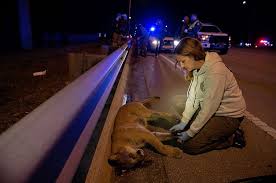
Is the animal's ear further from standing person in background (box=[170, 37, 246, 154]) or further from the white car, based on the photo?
the white car

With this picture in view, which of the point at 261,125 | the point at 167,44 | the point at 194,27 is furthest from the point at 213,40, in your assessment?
the point at 261,125

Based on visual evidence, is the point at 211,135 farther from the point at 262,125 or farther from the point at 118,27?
the point at 118,27

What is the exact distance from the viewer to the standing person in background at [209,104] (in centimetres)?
371

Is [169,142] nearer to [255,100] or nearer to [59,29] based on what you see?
[255,100]

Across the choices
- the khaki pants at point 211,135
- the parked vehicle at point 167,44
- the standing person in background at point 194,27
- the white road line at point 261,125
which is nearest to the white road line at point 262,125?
the white road line at point 261,125

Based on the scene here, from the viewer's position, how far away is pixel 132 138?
11.6ft

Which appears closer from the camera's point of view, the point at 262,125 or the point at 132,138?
the point at 132,138

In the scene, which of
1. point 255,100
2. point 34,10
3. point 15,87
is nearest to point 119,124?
point 255,100

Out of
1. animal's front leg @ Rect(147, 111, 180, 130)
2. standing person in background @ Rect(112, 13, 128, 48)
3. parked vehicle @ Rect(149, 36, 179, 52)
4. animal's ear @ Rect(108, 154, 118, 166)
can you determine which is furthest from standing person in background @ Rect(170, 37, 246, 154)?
parked vehicle @ Rect(149, 36, 179, 52)

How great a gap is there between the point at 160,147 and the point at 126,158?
68cm

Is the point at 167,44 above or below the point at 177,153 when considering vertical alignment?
below

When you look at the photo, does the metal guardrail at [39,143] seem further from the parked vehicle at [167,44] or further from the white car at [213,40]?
the parked vehicle at [167,44]

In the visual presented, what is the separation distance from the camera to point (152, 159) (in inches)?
150

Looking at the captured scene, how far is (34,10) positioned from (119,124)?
92.7ft
